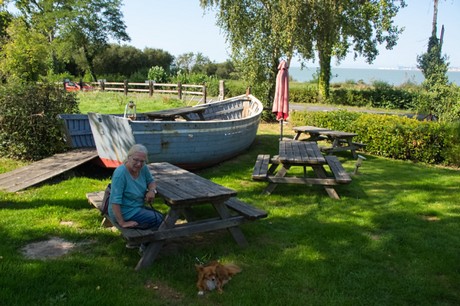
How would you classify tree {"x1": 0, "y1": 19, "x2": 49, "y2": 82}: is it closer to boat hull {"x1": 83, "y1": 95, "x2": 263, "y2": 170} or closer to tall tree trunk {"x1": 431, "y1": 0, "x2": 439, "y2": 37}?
boat hull {"x1": 83, "y1": 95, "x2": 263, "y2": 170}

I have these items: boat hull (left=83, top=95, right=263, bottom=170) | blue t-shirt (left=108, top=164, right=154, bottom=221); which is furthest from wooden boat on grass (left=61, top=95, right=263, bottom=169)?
blue t-shirt (left=108, top=164, right=154, bottom=221)

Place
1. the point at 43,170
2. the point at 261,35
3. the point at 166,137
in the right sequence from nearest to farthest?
the point at 43,170 < the point at 166,137 < the point at 261,35

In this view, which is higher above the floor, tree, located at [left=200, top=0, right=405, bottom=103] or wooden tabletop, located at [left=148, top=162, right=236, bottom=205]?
tree, located at [left=200, top=0, right=405, bottom=103]

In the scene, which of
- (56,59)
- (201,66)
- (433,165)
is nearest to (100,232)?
(433,165)

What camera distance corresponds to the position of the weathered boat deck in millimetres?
7043

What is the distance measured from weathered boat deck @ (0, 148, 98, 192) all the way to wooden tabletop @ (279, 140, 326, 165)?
4.01m

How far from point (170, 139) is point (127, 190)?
13.1ft

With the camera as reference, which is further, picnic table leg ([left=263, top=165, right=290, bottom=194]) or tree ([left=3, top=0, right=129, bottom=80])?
tree ([left=3, top=0, right=129, bottom=80])

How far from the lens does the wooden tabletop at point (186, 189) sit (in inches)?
166

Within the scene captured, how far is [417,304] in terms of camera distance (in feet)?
12.3

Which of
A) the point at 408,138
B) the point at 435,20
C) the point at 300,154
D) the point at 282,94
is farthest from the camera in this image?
the point at 435,20

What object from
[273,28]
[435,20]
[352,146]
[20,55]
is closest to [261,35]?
[273,28]

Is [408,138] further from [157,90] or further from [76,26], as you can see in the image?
[76,26]

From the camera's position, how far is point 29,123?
29.4ft
